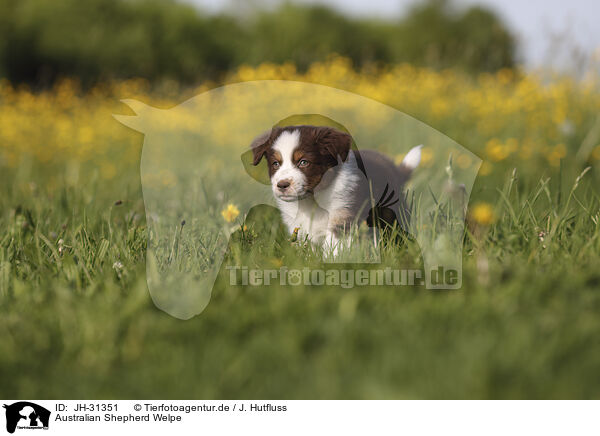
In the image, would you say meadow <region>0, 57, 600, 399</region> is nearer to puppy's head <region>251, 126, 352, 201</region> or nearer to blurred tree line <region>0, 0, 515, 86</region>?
puppy's head <region>251, 126, 352, 201</region>

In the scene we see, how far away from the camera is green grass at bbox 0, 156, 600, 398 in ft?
Result: 4.88

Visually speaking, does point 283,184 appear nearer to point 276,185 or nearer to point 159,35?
point 276,185

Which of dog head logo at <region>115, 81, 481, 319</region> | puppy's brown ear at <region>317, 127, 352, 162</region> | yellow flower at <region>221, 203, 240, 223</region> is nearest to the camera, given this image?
dog head logo at <region>115, 81, 481, 319</region>

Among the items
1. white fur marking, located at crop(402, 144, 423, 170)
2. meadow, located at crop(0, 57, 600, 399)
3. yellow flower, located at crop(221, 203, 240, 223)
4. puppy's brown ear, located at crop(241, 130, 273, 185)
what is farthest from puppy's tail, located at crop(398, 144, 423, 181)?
yellow flower, located at crop(221, 203, 240, 223)

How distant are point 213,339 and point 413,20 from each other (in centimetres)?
1136

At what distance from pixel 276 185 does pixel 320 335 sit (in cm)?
81

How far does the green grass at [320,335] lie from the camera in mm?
1488

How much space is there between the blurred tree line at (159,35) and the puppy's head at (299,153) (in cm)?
837

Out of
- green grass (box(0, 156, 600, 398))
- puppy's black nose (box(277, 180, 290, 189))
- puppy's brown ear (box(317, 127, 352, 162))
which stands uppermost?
puppy's brown ear (box(317, 127, 352, 162))

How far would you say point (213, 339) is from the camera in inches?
67.4

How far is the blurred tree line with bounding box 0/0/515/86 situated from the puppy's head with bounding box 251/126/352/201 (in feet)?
27.5
